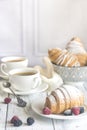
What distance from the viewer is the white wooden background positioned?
150 centimetres

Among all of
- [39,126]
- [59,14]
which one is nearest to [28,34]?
[59,14]

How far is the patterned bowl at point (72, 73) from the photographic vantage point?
1154mm

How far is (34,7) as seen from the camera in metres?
1.50

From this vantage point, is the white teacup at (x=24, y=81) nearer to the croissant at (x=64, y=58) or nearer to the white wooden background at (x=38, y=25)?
the croissant at (x=64, y=58)

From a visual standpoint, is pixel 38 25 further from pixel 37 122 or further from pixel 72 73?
pixel 37 122

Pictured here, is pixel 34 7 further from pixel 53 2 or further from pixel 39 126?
pixel 39 126

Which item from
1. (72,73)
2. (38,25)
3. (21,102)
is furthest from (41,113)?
(38,25)

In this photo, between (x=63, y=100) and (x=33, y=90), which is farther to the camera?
(x=33, y=90)

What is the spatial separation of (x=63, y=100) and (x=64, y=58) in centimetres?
32

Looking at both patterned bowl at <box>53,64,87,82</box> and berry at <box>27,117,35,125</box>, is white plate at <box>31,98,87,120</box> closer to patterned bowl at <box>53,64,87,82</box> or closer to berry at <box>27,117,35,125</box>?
berry at <box>27,117,35,125</box>

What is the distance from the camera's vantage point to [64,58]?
45.6 inches

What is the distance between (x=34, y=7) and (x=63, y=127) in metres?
0.83

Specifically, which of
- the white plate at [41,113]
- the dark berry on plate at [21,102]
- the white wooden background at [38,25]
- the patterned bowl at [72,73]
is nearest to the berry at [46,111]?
the white plate at [41,113]

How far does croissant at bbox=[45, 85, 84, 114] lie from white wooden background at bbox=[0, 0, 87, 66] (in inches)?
27.4
